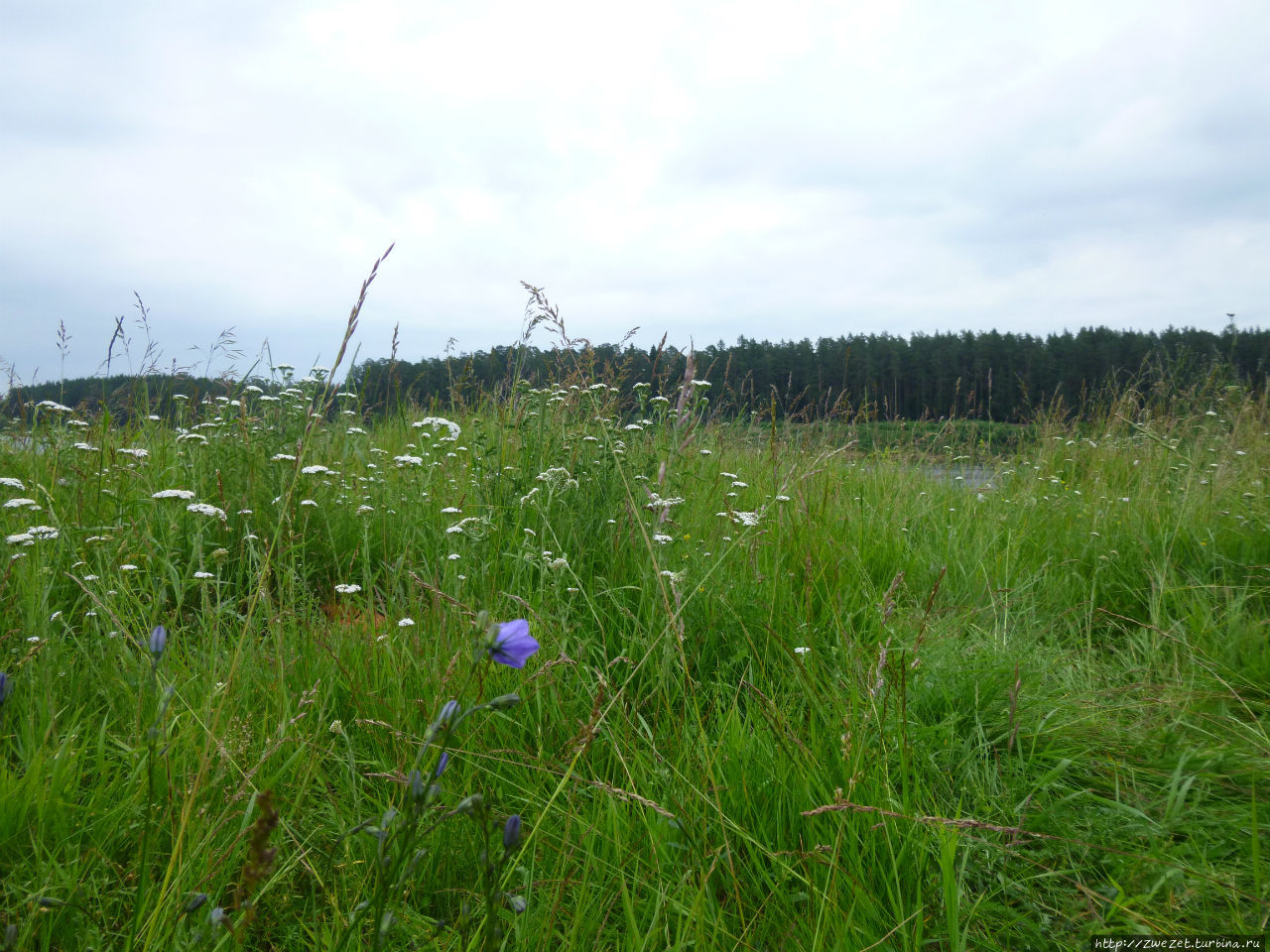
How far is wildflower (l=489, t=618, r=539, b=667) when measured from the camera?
2.82 ft

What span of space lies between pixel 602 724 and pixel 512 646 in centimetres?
101

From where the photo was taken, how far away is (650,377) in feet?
13.2

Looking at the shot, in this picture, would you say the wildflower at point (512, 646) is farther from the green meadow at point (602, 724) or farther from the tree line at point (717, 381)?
the tree line at point (717, 381)

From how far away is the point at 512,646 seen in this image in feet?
2.86

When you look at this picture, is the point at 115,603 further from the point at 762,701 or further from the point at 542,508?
the point at 762,701

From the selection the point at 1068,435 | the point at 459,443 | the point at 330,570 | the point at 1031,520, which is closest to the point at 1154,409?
the point at 1068,435

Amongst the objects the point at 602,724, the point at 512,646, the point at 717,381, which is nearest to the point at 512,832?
the point at 512,646

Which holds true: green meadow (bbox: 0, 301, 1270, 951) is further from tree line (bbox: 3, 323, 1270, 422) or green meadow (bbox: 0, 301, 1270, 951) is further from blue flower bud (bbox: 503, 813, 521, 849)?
tree line (bbox: 3, 323, 1270, 422)

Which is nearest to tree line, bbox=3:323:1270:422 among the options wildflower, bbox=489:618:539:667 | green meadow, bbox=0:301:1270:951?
green meadow, bbox=0:301:1270:951

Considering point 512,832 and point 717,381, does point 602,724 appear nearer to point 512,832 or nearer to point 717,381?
point 512,832

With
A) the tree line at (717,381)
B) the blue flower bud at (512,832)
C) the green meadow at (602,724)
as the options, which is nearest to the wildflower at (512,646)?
the green meadow at (602,724)

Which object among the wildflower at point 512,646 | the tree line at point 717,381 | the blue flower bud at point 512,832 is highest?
the tree line at point 717,381

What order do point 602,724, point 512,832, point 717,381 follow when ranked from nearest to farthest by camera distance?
1. point 512,832
2. point 602,724
3. point 717,381

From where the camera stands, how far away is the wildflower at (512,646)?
0.86m
